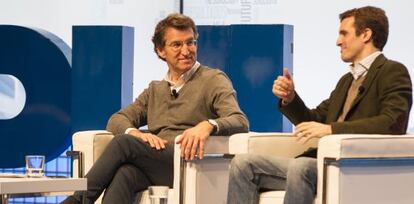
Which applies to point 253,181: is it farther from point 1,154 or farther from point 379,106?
point 1,154

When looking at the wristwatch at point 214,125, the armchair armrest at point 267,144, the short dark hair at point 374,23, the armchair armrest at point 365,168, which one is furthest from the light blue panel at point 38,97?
the armchair armrest at point 365,168

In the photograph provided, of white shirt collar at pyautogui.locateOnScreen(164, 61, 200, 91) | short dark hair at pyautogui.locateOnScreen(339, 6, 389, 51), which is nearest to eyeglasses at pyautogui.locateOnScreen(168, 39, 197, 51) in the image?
white shirt collar at pyautogui.locateOnScreen(164, 61, 200, 91)

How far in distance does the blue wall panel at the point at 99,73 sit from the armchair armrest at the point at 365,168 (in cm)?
282

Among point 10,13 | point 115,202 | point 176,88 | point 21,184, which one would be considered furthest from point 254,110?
point 10,13

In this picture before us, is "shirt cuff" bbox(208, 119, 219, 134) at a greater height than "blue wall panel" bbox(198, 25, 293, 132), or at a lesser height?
lesser

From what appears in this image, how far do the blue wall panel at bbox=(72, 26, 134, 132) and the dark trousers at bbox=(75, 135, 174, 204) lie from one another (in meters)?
1.96

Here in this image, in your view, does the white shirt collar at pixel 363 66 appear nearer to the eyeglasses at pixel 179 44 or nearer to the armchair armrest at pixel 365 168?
the armchair armrest at pixel 365 168

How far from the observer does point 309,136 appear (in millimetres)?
4312

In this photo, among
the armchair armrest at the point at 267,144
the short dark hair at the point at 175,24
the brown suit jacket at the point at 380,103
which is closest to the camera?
the brown suit jacket at the point at 380,103

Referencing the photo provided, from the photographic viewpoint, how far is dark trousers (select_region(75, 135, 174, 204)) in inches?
183

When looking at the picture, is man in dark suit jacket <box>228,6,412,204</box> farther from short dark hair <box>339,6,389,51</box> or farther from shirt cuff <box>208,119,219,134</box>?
shirt cuff <box>208,119,219,134</box>

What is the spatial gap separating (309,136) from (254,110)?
7.22ft

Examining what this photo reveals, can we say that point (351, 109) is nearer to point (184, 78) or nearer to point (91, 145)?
point (184, 78)

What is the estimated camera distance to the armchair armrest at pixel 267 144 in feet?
14.9
